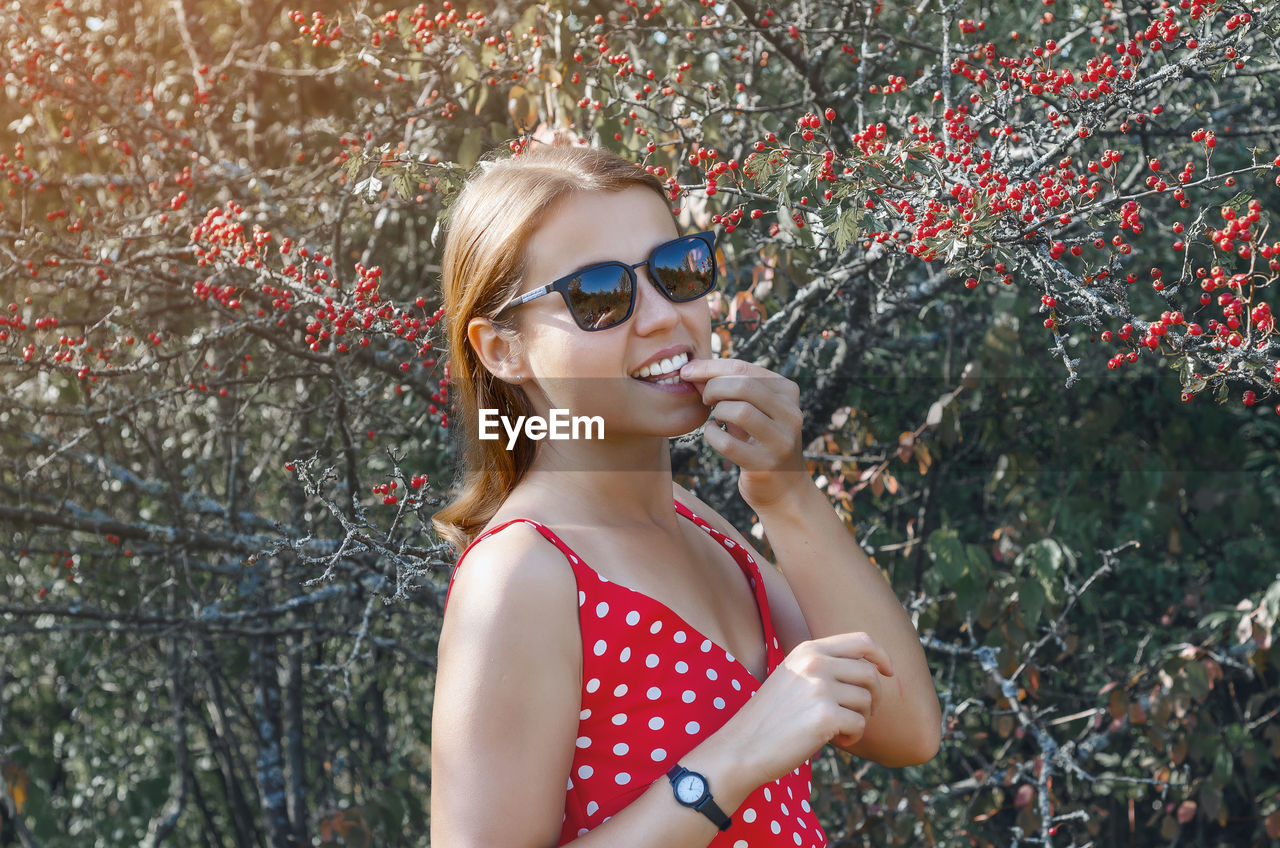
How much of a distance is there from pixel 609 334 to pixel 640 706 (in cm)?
43

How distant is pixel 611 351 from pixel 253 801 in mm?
4810

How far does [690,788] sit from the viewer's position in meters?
1.15

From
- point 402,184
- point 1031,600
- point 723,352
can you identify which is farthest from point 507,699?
point 1031,600

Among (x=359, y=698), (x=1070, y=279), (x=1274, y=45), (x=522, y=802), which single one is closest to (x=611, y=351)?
(x=522, y=802)

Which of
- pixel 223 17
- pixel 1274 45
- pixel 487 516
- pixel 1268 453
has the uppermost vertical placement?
pixel 223 17

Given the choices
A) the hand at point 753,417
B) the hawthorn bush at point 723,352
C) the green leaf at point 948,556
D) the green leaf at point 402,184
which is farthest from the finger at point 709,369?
the green leaf at point 948,556

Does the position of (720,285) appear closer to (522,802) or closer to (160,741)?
(522,802)

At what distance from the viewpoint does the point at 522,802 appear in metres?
1.13

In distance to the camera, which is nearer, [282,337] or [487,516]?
[487,516]

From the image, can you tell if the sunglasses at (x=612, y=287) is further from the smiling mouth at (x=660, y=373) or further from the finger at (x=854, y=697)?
the finger at (x=854, y=697)

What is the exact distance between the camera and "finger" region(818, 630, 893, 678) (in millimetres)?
1232

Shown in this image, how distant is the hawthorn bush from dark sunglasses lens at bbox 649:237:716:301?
1.73ft

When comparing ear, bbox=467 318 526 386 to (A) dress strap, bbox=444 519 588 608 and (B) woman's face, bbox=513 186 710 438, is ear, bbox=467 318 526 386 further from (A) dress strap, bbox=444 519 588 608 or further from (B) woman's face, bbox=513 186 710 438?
(A) dress strap, bbox=444 519 588 608

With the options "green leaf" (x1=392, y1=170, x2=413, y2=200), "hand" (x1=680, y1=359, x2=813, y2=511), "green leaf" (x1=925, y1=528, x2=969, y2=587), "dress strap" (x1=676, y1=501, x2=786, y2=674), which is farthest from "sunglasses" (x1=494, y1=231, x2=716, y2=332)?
"green leaf" (x1=925, y1=528, x2=969, y2=587)
